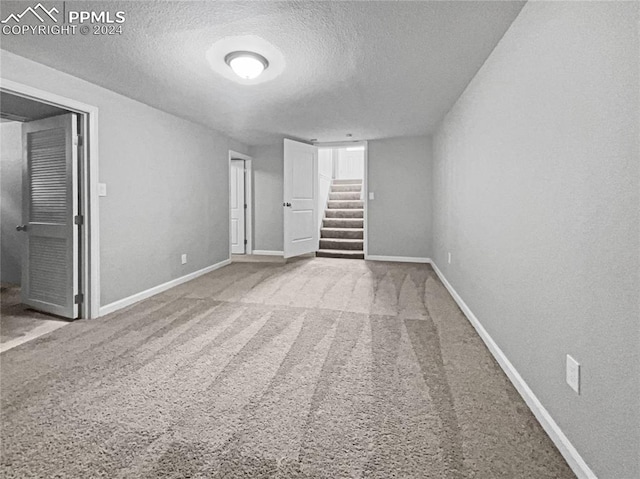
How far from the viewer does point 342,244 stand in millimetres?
6742

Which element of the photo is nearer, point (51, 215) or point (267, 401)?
point (267, 401)

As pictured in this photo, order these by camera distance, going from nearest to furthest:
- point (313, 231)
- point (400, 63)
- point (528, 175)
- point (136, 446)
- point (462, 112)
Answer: point (136, 446), point (528, 175), point (400, 63), point (462, 112), point (313, 231)

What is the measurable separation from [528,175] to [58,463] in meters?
2.45

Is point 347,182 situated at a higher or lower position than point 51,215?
higher

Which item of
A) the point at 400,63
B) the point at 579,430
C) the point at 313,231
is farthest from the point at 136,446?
the point at 313,231

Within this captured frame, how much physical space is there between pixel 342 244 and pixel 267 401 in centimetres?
512

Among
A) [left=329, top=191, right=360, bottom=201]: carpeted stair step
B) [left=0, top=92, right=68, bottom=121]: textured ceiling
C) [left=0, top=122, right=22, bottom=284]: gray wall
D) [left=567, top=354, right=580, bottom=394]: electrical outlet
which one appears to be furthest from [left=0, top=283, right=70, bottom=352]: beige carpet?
[left=329, top=191, right=360, bottom=201]: carpeted stair step

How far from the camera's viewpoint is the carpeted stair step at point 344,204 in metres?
7.95

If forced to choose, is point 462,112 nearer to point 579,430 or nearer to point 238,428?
point 579,430

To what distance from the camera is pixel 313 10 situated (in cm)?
194

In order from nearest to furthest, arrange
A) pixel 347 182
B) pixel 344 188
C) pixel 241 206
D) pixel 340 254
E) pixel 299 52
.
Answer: pixel 299 52, pixel 340 254, pixel 241 206, pixel 344 188, pixel 347 182

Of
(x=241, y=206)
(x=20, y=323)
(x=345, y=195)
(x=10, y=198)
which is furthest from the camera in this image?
(x=345, y=195)

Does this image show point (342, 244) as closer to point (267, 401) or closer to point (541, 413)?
point (267, 401)

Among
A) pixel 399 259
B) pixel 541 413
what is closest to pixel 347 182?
pixel 399 259
